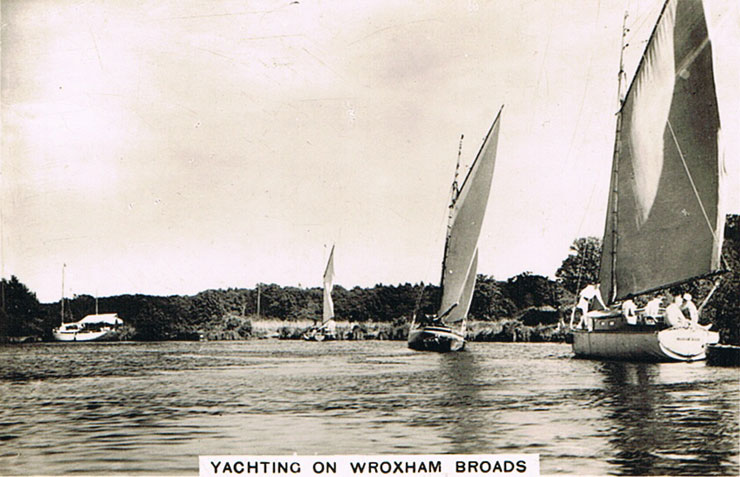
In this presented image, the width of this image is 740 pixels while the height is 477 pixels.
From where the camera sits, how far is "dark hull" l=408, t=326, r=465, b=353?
40625 millimetres

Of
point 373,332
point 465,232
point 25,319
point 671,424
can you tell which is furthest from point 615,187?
point 373,332

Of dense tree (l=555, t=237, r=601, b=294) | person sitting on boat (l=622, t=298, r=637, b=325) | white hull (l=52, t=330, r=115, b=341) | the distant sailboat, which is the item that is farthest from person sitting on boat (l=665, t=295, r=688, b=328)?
white hull (l=52, t=330, r=115, b=341)

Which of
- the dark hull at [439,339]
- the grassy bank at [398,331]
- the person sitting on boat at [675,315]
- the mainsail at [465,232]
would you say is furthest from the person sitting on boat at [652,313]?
the grassy bank at [398,331]

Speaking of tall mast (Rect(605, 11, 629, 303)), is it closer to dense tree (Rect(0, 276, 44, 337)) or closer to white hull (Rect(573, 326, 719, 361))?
white hull (Rect(573, 326, 719, 361))

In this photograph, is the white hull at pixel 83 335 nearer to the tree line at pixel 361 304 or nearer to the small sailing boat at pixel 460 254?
the tree line at pixel 361 304

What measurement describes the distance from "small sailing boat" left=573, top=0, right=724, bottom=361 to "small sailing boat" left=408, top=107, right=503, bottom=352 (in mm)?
7550

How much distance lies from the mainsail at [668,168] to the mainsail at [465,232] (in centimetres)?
723

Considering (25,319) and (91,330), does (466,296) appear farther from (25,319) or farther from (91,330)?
(91,330)

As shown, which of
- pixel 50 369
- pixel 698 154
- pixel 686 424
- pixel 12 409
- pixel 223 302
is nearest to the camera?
pixel 686 424

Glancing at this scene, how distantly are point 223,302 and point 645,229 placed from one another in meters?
41.0

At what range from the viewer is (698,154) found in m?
23.5

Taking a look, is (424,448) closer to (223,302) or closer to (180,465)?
(180,465)

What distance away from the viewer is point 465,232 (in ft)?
126

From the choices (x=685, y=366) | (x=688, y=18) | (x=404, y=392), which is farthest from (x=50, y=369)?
(x=688, y=18)
